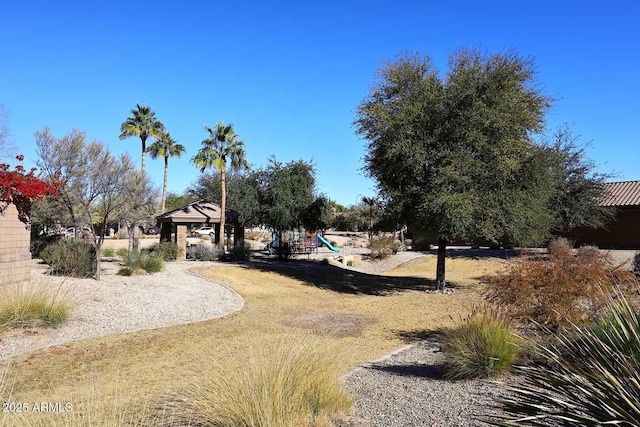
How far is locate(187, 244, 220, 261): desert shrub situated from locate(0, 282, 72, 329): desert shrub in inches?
622

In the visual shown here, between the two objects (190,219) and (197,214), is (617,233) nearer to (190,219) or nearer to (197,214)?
(197,214)

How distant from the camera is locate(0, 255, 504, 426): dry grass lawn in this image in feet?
18.5

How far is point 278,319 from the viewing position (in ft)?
43.4

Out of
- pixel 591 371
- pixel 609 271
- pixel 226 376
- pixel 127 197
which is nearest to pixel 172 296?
pixel 127 197

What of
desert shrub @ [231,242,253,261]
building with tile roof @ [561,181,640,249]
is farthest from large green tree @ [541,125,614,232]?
desert shrub @ [231,242,253,261]

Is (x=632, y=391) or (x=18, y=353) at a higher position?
(x=632, y=391)

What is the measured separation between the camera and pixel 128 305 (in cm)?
1321

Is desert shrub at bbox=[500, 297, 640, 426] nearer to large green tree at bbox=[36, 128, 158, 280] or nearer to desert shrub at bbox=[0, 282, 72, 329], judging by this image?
desert shrub at bbox=[0, 282, 72, 329]

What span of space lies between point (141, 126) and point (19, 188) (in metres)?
23.8

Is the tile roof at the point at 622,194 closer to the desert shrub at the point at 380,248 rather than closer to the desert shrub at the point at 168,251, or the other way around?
the desert shrub at the point at 380,248

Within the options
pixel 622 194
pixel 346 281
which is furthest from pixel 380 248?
pixel 622 194

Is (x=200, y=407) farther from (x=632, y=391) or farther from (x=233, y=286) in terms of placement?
(x=233, y=286)

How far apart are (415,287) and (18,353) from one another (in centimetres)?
1671

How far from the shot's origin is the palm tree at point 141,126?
3572 cm
